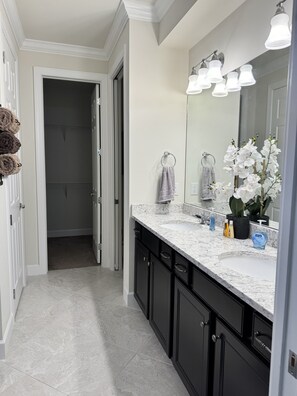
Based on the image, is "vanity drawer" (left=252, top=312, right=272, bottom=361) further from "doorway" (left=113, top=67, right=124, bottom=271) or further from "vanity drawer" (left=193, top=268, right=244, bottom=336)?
"doorway" (left=113, top=67, right=124, bottom=271)

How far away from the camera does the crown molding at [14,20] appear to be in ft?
7.69

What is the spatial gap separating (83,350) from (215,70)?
2.30 metres

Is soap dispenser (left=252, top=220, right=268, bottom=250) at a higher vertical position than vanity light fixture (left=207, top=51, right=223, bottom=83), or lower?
lower

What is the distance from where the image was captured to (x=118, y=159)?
3521mm

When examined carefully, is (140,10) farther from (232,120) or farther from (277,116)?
(277,116)

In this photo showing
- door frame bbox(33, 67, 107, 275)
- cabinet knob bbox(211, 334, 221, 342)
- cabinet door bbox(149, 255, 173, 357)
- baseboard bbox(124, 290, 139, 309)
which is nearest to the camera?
cabinet knob bbox(211, 334, 221, 342)

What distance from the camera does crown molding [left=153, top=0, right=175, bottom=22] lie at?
7.50ft

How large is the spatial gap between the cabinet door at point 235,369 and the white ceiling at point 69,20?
8.45 ft

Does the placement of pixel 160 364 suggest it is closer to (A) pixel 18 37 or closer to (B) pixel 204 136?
(B) pixel 204 136

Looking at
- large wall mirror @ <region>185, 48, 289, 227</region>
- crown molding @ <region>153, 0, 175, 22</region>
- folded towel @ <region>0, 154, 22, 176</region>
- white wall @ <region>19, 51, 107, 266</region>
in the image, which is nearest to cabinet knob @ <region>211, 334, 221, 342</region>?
large wall mirror @ <region>185, 48, 289, 227</region>

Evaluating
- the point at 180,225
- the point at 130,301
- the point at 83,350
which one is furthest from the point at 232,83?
the point at 83,350

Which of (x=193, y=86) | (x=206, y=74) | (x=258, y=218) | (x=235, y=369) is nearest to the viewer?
(x=235, y=369)

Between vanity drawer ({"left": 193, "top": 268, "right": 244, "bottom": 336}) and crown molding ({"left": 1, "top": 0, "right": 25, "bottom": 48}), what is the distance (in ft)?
8.23

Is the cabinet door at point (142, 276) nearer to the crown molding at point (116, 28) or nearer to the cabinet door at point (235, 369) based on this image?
the cabinet door at point (235, 369)
